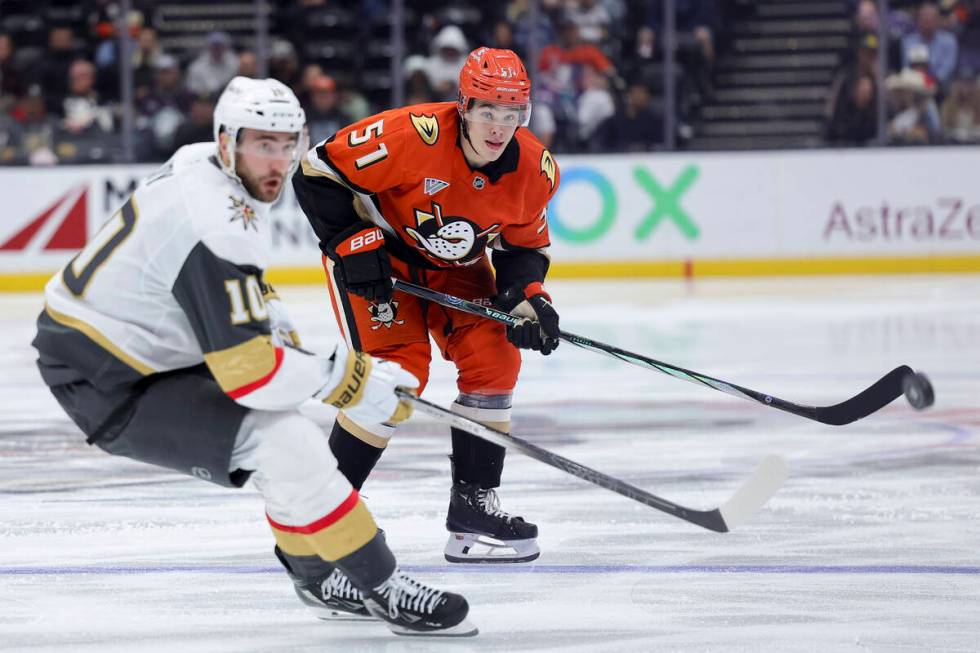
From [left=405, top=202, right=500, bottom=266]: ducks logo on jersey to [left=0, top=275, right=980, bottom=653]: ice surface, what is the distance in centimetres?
65

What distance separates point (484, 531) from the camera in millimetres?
3408

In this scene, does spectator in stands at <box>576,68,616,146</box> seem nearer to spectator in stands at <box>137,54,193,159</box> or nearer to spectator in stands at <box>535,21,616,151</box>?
spectator in stands at <box>535,21,616,151</box>

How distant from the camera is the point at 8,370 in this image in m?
6.54

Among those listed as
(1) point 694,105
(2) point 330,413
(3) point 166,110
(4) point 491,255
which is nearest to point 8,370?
(2) point 330,413

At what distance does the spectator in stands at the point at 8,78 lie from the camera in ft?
34.2

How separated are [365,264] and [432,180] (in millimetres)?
248

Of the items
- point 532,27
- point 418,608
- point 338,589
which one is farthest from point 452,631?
point 532,27

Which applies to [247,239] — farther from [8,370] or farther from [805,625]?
[8,370]

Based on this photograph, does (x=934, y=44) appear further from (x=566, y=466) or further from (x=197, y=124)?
(x=566, y=466)

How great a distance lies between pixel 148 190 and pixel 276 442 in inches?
18.2

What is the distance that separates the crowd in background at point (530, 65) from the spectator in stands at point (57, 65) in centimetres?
1

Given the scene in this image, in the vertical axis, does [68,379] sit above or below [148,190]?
below

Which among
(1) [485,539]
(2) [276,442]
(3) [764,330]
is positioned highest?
(2) [276,442]

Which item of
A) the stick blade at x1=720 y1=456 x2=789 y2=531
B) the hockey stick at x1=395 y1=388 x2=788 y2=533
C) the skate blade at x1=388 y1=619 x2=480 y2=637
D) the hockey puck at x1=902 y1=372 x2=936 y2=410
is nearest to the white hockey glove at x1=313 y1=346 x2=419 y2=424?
the hockey stick at x1=395 y1=388 x2=788 y2=533
